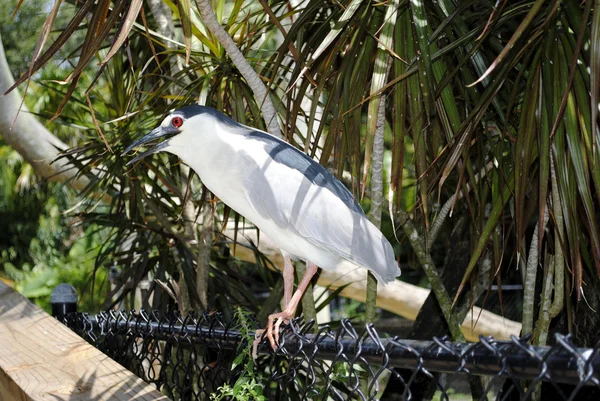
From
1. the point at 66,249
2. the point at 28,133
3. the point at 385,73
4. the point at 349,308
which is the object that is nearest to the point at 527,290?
the point at 385,73

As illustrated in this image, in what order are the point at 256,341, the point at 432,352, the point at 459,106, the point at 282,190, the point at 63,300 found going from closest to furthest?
the point at 432,352 → the point at 256,341 → the point at 282,190 → the point at 63,300 → the point at 459,106

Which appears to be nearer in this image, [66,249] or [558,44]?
[558,44]

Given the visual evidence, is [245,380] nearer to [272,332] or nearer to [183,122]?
[272,332]

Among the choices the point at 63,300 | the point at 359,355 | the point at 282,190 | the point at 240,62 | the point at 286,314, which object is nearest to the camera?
the point at 359,355

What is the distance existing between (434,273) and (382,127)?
1.84 ft

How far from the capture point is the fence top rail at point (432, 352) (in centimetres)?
75

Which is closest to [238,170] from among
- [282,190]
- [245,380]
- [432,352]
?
[282,190]

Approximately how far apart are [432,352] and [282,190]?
926 mm

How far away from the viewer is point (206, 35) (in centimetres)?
258

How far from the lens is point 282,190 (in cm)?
180

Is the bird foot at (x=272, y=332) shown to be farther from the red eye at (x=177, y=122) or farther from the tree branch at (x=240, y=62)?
the tree branch at (x=240, y=62)

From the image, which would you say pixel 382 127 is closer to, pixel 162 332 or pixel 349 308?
pixel 162 332

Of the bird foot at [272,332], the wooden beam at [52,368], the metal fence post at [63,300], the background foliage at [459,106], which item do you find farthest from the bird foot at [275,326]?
the metal fence post at [63,300]

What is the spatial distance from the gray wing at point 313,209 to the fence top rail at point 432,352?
32 cm
